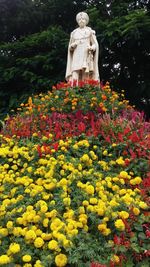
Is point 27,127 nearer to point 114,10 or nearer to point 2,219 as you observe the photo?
point 2,219

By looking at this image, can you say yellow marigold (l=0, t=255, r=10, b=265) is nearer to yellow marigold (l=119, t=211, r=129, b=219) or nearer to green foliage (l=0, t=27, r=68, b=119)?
yellow marigold (l=119, t=211, r=129, b=219)

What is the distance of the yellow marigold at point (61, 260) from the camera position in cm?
257

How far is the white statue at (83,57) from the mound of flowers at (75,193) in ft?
7.03

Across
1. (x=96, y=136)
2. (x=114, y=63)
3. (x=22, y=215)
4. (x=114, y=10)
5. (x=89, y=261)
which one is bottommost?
(x=89, y=261)

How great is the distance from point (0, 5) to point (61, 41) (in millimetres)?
3894

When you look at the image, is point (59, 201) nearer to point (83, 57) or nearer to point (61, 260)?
point (61, 260)

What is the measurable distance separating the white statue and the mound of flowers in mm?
2142

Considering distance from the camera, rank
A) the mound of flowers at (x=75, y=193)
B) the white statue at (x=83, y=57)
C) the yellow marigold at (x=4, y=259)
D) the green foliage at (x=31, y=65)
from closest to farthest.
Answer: the yellow marigold at (x=4, y=259) → the mound of flowers at (x=75, y=193) → the white statue at (x=83, y=57) → the green foliage at (x=31, y=65)

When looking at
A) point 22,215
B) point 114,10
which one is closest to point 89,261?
point 22,215

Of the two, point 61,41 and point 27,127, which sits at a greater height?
point 61,41

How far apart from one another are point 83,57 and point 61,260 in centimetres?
597

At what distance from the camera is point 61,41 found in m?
11.4

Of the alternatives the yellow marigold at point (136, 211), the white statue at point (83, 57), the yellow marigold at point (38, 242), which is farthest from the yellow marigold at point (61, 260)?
the white statue at point (83, 57)

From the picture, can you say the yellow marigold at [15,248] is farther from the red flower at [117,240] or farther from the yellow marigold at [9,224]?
the red flower at [117,240]
